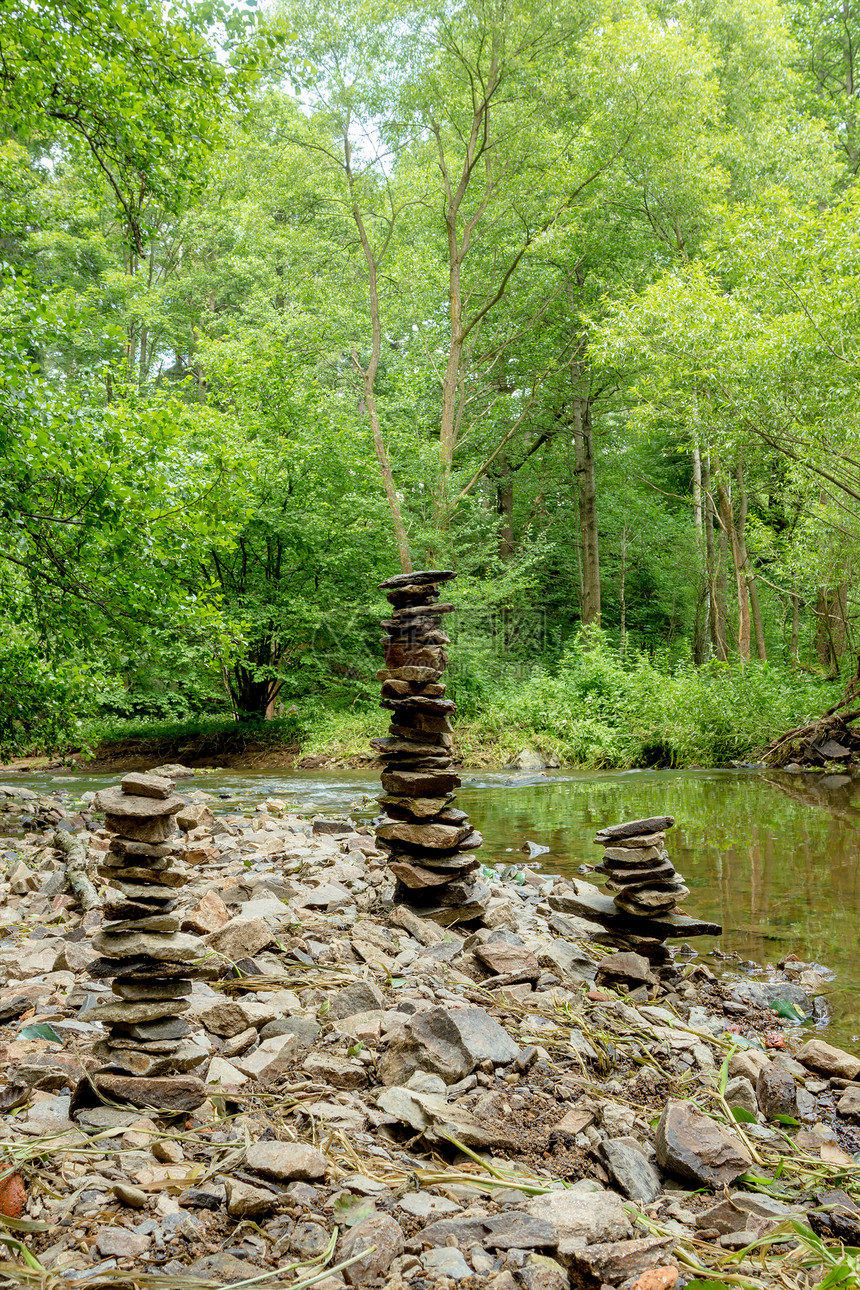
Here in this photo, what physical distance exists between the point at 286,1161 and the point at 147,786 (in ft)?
3.98

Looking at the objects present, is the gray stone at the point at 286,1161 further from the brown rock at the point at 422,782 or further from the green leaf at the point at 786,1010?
the brown rock at the point at 422,782

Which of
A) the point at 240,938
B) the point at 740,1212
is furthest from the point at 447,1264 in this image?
the point at 240,938

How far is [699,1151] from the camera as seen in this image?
2.45 metres

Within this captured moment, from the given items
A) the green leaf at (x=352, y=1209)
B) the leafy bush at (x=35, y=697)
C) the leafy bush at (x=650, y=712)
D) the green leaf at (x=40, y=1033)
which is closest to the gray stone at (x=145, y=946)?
the green leaf at (x=40, y=1033)

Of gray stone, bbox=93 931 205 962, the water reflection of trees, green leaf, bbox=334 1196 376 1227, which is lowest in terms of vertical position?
the water reflection of trees

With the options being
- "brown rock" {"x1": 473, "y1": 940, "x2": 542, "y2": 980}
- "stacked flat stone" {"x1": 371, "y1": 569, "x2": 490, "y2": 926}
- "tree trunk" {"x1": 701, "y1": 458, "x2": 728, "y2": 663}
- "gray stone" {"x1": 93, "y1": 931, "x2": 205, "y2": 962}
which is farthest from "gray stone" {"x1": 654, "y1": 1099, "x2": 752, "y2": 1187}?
"tree trunk" {"x1": 701, "y1": 458, "x2": 728, "y2": 663}

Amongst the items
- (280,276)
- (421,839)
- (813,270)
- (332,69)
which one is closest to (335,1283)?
(421,839)

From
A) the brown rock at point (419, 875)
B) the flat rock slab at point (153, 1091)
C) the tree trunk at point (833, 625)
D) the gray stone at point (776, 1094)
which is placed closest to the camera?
the flat rock slab at point (153, 1091)

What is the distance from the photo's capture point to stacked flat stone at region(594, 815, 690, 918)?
15.6 feet

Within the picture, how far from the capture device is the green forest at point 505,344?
13688mm

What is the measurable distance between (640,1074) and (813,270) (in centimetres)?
1348

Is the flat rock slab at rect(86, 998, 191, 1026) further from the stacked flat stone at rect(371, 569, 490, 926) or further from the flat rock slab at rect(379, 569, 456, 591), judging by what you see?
the flat rock slab at rect(379, 569, 456, 591)

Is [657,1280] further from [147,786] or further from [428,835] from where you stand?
[428,835]

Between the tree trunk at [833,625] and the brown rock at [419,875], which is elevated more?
the tree trunk at [833,625]
